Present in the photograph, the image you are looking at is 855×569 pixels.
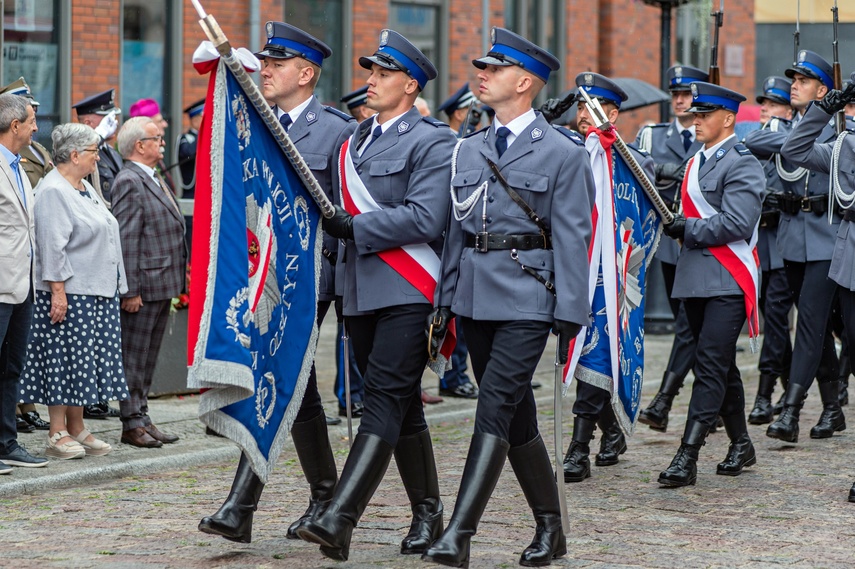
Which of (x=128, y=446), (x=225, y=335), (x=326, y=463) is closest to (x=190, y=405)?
(x=128, y=446)

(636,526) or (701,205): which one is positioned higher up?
(701,205)

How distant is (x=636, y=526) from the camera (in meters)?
6.41

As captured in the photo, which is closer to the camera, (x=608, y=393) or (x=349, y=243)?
(x=349, y=243)

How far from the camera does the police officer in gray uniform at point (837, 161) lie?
7289 millimetres

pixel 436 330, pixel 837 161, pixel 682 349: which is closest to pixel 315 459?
pixel 436 330

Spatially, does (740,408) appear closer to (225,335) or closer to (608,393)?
(608,393)

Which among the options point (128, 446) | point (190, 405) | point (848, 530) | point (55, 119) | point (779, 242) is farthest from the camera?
point (55, 119)

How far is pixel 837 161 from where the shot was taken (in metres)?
Result: 7.66

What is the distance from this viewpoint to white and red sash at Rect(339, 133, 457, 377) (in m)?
5.77

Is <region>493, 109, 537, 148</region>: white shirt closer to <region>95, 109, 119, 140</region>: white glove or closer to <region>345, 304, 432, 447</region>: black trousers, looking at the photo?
<region>345, 304, 432, 447</region>: black trousers

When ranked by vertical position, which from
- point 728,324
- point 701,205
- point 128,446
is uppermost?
point 701,205

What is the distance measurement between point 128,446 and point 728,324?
3.48 metres

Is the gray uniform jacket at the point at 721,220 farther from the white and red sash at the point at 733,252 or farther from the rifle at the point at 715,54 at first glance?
the rifle at the point at 715,54

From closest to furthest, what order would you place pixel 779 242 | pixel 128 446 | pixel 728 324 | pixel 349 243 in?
pixel 349 243 < pixel 728 324 < pixel 128 446 < pixel 779 242
